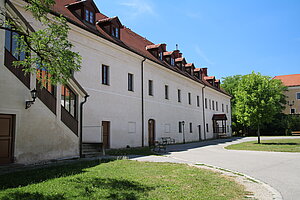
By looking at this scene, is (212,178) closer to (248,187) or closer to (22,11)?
(248,187)

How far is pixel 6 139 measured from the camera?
9828mm

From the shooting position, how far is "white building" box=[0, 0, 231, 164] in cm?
1633

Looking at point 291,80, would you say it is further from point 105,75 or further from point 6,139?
point 6,139

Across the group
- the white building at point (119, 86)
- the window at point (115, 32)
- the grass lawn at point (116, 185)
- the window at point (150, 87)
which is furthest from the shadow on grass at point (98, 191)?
the window at point (150, 87)

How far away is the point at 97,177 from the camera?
7.77 metres

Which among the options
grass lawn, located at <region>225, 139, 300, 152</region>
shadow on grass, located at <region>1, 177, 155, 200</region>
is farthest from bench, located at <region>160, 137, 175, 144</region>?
shadow on grass, located at <region>1, 177, 155, 200</region>

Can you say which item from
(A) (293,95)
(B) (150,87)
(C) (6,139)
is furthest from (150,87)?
(A) (293,95)

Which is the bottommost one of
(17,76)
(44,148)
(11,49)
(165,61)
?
(44,148)

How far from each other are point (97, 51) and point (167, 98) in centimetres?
1143

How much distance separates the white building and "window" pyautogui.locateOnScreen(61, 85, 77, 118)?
4.04ft

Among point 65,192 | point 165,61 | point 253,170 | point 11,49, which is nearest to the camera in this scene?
point 65,192

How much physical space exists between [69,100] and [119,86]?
22.4 ft

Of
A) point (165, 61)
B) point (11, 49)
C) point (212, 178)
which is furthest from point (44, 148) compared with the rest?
point (165, 61)

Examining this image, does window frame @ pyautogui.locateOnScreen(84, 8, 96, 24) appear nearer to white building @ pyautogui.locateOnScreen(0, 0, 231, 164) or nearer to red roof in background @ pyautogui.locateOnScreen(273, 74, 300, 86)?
white building @ pyautogui.locateOnScreen(0, 0, 231, 164)
